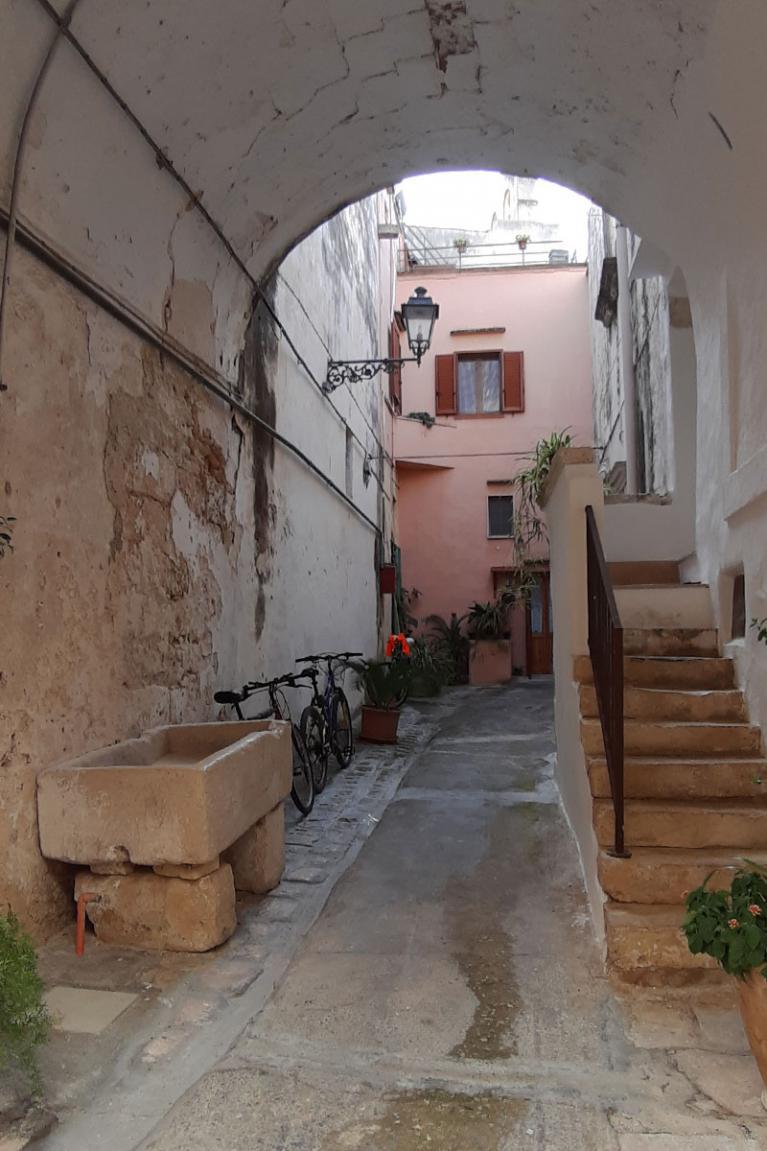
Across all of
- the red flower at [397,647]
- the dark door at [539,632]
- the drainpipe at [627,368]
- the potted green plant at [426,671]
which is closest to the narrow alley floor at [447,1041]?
the drainpipe at [627,368]

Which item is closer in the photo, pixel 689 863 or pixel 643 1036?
pixel 643 1036

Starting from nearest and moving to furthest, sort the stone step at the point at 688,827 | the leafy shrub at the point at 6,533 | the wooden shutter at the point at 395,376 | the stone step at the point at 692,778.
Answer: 1. the leafy shrub at the point at 6,533
2. the stone step at the point at 688,827
3. the stone step at the point at 692,778
4. the wooden shutter at the point at 395,376

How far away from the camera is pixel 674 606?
4.58 m

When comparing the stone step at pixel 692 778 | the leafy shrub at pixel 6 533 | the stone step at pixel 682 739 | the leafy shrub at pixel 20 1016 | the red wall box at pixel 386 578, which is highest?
the red wall box at pixel 386 578

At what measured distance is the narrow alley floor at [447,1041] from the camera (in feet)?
6.44

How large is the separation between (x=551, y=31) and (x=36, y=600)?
3389mm

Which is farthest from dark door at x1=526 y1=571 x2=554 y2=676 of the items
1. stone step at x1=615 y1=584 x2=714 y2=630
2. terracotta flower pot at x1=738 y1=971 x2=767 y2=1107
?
terracotta flower pot at x1=738 y1=971 x2=767 y2=1107

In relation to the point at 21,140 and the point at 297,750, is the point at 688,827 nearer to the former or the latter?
the point at 297,750

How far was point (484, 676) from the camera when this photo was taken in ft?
44.5

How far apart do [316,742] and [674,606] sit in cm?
273

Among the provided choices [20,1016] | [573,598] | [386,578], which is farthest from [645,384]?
[20,1016]

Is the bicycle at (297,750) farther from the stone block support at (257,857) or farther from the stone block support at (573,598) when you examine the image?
the stone block support at (573,598)

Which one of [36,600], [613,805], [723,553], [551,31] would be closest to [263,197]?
[551,31]

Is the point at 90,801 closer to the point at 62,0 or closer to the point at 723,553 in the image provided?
the point at 62,0
